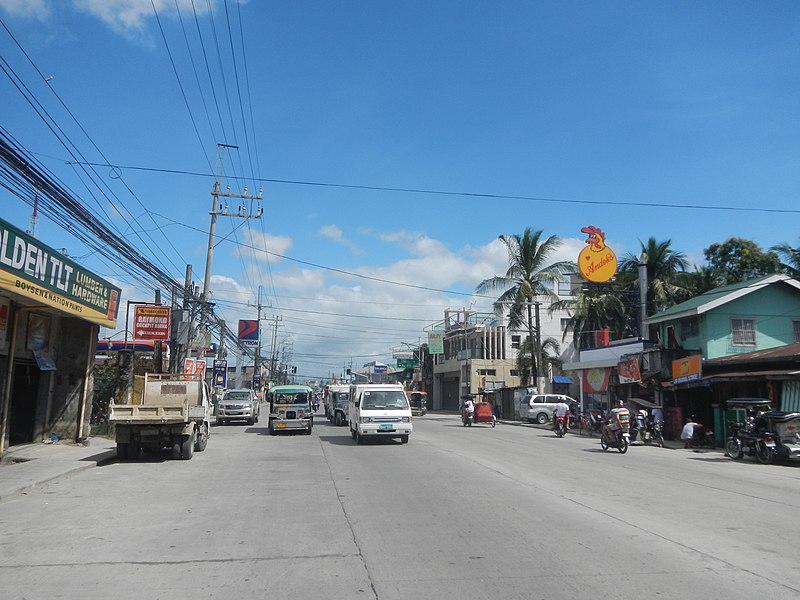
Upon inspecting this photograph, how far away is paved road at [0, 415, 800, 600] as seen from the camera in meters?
6.29

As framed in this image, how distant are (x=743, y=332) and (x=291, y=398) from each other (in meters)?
21.8

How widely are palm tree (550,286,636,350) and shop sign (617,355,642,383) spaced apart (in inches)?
Result: 677

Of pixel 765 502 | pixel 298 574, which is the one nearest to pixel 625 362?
pixel 765 502

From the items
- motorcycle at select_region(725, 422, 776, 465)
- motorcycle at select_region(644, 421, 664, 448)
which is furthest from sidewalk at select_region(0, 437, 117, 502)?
motorcycle at select_region(644, 421, 664, 448)

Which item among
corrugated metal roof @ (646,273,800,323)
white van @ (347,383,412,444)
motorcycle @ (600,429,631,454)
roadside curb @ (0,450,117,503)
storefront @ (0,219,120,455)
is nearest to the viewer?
roadside curb @ (0,450,117,503)

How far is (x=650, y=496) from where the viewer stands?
1198 cm

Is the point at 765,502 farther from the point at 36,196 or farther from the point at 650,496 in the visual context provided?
the point at 36,196

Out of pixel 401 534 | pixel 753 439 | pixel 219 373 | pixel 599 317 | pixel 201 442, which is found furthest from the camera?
pixel 219 373

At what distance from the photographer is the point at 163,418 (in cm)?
1745

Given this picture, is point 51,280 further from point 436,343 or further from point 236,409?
point 436,343

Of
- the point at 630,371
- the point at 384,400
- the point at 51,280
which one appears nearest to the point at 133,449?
the point at 51,280

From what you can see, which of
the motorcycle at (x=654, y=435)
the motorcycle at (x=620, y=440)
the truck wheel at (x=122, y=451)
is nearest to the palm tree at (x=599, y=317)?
the motorcycle at (x=654, y=435)

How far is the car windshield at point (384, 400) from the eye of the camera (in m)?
23.5

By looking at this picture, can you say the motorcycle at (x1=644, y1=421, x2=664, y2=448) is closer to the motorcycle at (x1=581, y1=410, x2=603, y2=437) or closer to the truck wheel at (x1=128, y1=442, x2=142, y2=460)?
the motorcycle at (x1=581, y1=410, x2=603, y2=437)
